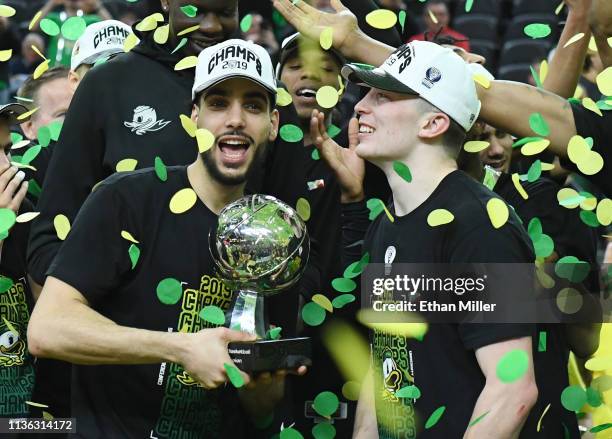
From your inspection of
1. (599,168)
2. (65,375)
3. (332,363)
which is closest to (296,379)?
(332,363)

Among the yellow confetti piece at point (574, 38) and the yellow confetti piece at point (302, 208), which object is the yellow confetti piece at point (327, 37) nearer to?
the yellow confetti piece at point (302, 208)

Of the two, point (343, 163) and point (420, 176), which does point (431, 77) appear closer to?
point (420, 176)

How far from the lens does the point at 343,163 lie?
12.0 feet

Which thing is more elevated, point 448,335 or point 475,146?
point 475,146

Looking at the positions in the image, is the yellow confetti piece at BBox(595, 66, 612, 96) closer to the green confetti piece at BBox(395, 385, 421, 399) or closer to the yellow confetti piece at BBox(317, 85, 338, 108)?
the yellow confetti piece at BBox(317, 85, 338, 108)

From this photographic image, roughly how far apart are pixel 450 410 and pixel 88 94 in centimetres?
149

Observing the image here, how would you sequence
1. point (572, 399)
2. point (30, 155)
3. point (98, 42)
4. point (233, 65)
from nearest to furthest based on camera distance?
Result: point (572, 399)
point (233, 65)
point (30, 155)
point (98, 42)

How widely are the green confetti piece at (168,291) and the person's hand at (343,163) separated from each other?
0.87 m

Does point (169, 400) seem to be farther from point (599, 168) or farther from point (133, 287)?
point (599, 168)

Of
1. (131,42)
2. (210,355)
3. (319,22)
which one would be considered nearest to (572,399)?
(210,355)

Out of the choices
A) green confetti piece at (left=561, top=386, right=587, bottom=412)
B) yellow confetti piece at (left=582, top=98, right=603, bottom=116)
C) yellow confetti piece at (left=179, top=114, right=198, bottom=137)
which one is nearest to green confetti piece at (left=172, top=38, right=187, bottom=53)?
yellow confetti piece at (left=179, top=114, right=198, bottom=137)

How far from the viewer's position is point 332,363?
3.78 m

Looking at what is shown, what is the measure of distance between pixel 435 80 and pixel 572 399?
0.92 metres

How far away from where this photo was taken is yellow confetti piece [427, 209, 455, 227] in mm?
2828
